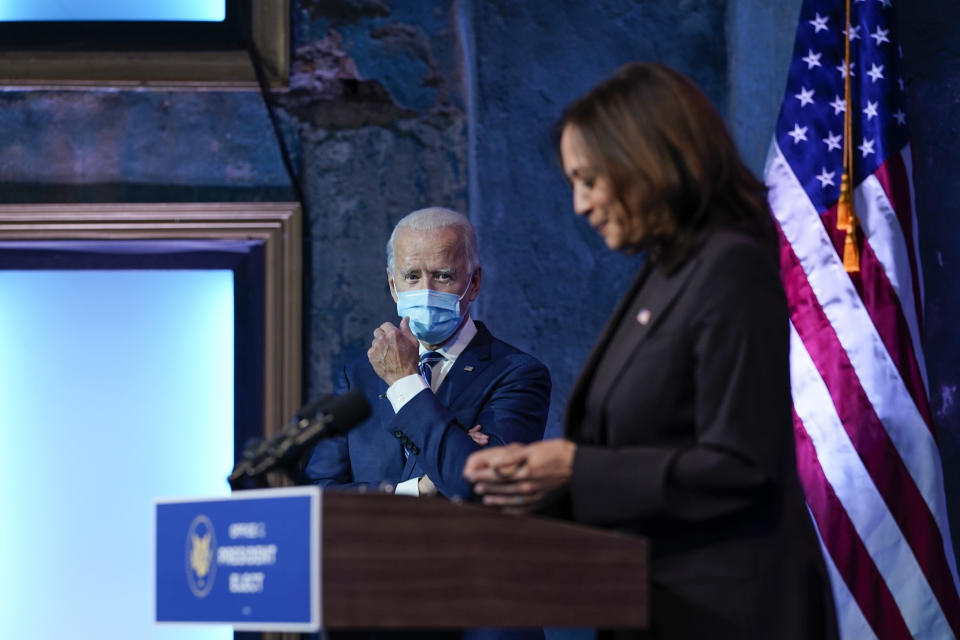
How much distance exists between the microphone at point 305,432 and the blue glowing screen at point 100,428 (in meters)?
2.57

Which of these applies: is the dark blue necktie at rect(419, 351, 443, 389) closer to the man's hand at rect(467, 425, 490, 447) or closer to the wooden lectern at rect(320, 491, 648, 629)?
Result: the man's hand at rect(467, 425, 490, 447)

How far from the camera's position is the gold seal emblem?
1.54m

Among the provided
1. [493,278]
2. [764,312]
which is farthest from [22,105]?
[764,312]

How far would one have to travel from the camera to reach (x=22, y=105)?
409 centimetres

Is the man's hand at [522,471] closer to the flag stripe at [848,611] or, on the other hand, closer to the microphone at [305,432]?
the microphone at [305,432]

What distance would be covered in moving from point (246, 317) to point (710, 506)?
9.35ft

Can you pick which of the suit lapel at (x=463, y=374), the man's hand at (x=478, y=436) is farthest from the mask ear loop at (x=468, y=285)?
the man's hand at (x=478, y=436)

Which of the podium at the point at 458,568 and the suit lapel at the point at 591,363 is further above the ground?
the suit lapel at the point at 591,363

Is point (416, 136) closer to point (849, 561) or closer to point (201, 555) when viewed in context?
point (849, 561)

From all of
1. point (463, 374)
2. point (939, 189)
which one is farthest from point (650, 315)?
point (939, 189)

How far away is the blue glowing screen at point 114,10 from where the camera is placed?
4262mm

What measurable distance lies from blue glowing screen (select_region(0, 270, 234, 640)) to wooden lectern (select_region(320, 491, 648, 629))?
281cm

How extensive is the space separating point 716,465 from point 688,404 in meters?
0.11

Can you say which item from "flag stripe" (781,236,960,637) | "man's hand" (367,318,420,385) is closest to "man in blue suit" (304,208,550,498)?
"man's hand" (367,318,420,385)
